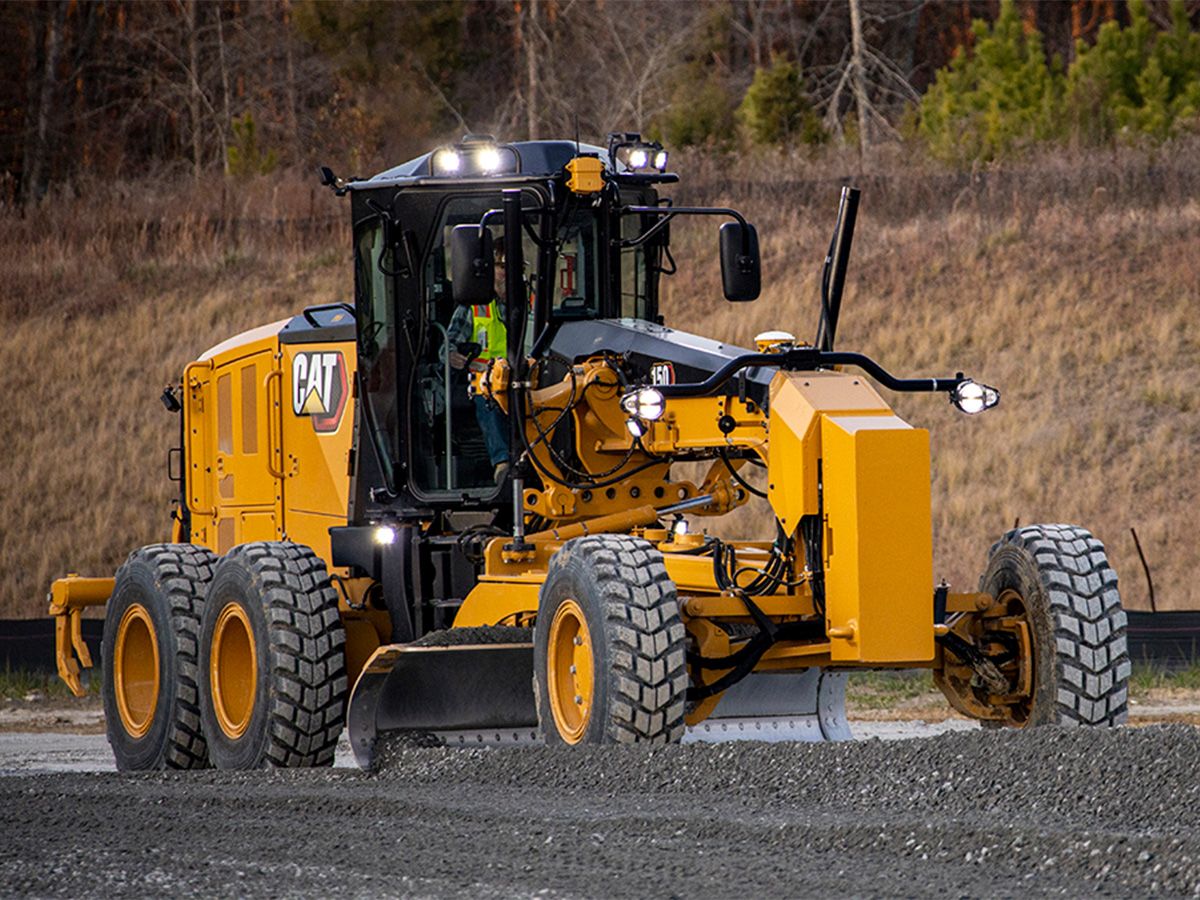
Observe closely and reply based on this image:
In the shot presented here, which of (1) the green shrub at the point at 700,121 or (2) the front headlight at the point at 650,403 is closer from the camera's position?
(2) the front headlight at the point at 650,403

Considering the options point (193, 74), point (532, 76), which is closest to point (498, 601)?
point (532, 76)

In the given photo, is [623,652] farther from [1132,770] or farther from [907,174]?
[907,174]

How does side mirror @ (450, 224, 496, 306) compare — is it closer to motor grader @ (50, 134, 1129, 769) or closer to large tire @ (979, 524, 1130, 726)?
motor grader @ (50, 134, 1129, 769)

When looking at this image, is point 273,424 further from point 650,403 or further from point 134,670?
point 650,403

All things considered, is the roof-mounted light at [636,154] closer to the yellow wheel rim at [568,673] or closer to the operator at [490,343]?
the operator at [490,343]

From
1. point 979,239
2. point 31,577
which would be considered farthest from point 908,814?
point 979,239

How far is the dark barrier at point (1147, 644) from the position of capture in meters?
18.3

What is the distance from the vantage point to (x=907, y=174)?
37.1 metres

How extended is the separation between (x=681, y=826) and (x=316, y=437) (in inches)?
225

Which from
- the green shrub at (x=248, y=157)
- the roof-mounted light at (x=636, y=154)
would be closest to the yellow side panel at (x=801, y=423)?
the roof-mounted light at (x=636, y=154)

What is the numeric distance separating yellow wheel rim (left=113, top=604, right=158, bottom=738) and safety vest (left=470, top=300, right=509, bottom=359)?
2625 mm

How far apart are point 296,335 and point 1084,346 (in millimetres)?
20177

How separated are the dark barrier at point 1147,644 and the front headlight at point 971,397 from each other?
8.46 metres

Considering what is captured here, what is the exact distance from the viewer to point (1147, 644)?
1838cm
